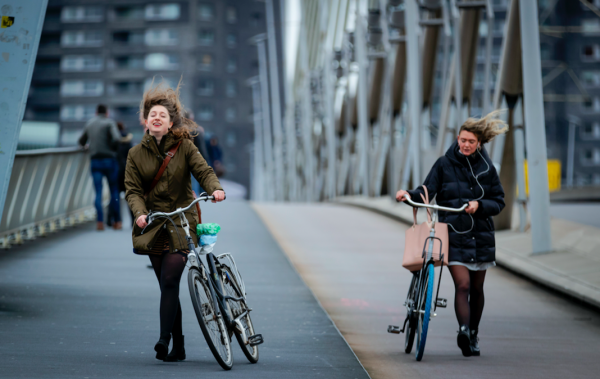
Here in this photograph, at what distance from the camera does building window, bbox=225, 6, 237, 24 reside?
10865 centimetres

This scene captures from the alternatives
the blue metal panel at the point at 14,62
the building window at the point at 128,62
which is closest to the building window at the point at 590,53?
the building window at the point at 128,62

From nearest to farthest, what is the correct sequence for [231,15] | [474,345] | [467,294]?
[467,294] < [474,345] < [231,15]

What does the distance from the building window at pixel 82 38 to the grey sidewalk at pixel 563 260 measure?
314ft

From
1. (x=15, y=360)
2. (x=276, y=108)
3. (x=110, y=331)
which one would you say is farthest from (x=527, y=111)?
(x=276, y=108)

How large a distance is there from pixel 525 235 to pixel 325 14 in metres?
31.7

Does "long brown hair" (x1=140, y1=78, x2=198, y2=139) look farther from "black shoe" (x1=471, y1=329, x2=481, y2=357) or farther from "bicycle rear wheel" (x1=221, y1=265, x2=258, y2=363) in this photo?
"black shoe" (x1=471, y1=329, x2=481, y2=357)

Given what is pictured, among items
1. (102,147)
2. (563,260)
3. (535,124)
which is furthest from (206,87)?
(563,260)

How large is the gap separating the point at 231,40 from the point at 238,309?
342 feet

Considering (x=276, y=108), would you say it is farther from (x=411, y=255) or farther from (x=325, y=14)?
(x=411, y=255)

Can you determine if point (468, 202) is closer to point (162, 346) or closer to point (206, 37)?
point (162, 346)

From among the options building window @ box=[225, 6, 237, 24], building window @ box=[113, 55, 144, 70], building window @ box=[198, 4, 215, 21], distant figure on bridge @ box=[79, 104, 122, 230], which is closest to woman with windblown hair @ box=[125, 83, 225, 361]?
distant figure on bridge @ box=[79, 104, 122, 230]

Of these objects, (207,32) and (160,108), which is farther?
(207,32)

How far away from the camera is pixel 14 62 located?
7.55m

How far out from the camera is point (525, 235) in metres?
15.6
